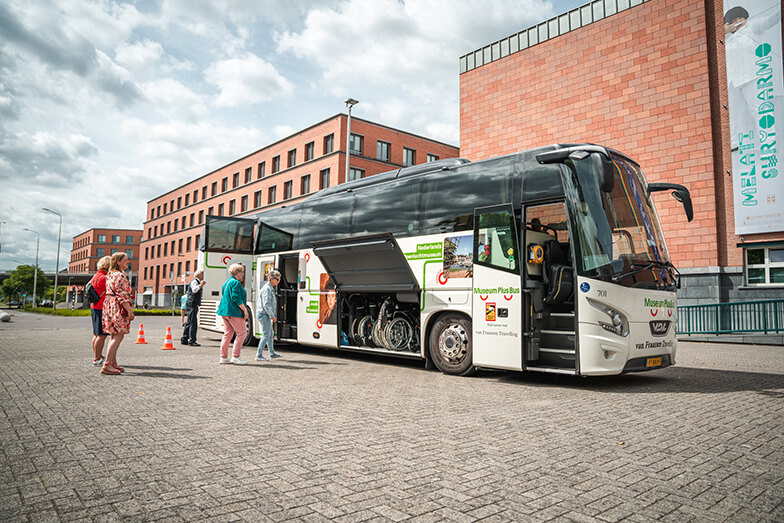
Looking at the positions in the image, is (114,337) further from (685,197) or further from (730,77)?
(730,77)

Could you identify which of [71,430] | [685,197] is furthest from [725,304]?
[71,430]

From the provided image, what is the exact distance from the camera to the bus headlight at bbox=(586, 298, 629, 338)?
726 cm

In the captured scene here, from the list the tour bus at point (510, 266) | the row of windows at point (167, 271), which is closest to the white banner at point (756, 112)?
the tour bus at point (510, 266)

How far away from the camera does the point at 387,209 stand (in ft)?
34.2

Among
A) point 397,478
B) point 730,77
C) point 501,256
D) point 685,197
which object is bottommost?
point 397,478

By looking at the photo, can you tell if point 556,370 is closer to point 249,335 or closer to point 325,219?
point 325,219

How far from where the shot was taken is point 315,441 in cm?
459

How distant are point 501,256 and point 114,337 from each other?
611cm

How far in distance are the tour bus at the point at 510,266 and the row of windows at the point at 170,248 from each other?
2267 inches

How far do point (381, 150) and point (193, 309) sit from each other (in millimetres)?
34280

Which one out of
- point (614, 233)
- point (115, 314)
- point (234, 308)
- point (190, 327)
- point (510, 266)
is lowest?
point (190, 327)

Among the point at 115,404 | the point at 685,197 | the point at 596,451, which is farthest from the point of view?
the point at 685,197

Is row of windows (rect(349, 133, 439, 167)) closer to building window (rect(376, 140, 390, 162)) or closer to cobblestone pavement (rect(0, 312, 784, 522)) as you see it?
building window (rect(376, 140, 390, 162))

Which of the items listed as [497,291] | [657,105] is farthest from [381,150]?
[497,291]
